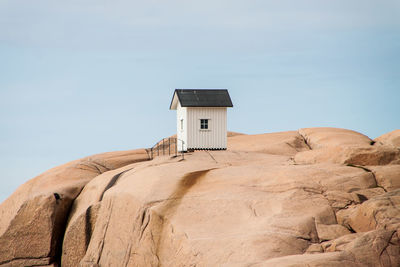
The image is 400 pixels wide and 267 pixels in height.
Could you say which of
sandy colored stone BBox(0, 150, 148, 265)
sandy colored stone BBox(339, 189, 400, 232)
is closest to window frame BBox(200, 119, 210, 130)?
sandy colored stone BBox(0, 150, 148, 265)

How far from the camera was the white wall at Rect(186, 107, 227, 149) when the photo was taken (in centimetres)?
2725

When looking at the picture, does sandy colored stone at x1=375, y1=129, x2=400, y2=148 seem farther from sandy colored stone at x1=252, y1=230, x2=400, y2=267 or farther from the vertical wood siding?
sandy colored stone at x1=252, y1=230, x2=400, y2=267

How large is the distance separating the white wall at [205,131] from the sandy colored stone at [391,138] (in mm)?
12376

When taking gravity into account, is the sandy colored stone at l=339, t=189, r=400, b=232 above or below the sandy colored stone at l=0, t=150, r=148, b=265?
above

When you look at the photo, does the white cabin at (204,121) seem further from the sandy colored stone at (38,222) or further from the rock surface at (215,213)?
the sandy colored stone at (38,222)

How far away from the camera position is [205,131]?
89.7 feet

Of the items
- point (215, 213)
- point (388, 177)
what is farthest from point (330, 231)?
point (388, 177)

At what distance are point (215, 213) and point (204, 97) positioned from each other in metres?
13.5

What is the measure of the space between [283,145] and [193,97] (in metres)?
6.40

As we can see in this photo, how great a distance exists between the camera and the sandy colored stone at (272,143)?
28938mm

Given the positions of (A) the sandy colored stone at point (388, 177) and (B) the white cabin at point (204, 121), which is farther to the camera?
(B) the white cabin at point (204, 121)

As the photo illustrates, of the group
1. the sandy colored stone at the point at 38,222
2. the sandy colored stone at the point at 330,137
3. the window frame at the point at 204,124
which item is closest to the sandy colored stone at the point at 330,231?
the sandy colored stone at the point at 38,222

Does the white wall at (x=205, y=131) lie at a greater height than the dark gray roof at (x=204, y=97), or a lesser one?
lesser

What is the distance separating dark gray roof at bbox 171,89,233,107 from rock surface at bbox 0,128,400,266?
13.9ft
